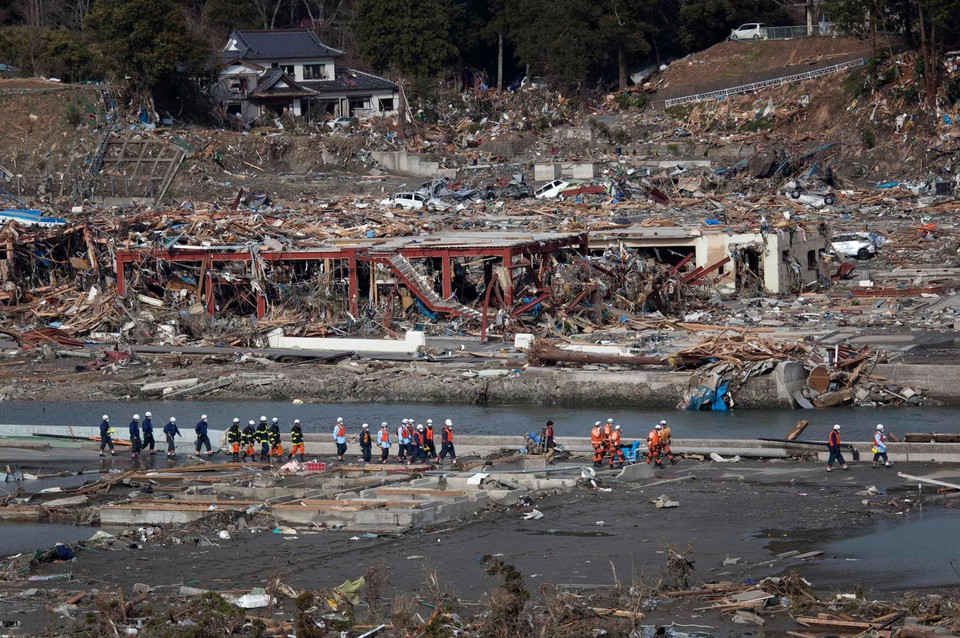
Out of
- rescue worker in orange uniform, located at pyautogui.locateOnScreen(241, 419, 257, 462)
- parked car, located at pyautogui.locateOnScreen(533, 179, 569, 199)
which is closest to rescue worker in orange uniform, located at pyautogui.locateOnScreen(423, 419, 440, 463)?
rescue worker in orange uniform, located at pyautogui.locateOnScreen(241, 419, 257, 462)

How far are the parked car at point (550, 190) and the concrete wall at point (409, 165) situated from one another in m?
5.91

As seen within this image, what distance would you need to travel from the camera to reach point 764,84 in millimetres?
65812

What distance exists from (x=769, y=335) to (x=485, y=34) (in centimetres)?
4650

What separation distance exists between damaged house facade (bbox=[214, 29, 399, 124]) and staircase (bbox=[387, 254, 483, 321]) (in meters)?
33.9

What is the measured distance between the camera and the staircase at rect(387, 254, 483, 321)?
1436 inches

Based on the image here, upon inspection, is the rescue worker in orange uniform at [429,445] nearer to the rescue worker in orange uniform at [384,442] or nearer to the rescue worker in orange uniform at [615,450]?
the rescue worker in orange uniform at [384,442]

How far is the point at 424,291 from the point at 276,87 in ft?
117

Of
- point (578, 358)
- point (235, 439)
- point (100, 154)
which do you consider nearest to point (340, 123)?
point (100, 154)

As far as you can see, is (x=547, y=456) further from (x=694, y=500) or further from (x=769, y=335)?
(x=769, y=335)

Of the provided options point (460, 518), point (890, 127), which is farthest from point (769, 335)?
point (890, 127)

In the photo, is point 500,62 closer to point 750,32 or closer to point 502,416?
point 750,32

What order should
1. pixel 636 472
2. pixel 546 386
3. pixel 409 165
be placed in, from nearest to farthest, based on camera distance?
pixel 636 472 → pixel 546 386 → pixel 409 165

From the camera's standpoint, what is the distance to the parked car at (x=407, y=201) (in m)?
53.9

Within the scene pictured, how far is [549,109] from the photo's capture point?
230ft
